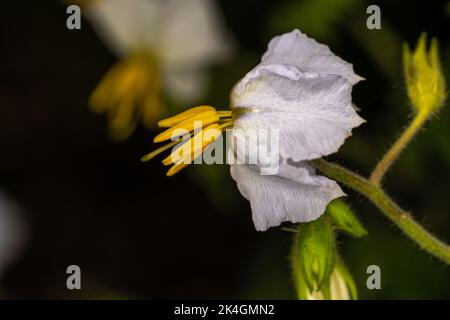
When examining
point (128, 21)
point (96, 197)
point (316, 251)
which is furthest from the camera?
point (96, 197)

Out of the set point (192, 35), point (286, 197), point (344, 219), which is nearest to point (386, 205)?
point (344, 219)

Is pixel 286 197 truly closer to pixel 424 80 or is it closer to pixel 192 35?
pixel 424 80

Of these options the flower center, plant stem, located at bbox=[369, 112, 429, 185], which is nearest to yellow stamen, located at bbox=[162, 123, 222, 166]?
the flower center

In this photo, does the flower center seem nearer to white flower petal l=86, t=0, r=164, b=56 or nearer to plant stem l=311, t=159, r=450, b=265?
plant stem l=311, t=159, r=450, b=265

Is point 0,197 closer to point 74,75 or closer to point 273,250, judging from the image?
point 74,75

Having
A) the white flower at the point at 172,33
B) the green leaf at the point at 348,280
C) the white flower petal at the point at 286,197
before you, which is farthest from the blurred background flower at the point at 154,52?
the white flower petal at the point at 286,197
